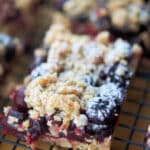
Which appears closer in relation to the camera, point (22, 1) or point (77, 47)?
point (77, 47)

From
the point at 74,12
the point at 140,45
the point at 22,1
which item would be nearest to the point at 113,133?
the point at 140,45

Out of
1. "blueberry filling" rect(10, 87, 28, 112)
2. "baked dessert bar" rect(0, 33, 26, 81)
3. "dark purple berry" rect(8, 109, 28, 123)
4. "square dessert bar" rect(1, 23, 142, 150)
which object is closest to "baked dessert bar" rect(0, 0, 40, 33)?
"baked dessert bar" rect(0, 33, 26, 81)

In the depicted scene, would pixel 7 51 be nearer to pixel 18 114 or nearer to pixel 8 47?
pixel 8 47

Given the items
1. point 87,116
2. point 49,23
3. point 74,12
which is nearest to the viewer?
point 87,116

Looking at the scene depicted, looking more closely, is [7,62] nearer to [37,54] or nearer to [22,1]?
[37,54]

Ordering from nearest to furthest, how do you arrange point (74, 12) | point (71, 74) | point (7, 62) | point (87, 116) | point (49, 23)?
point (87, 116) < point (71, 74) < point (7, 62) < point (74, 12) < point (49, 23)

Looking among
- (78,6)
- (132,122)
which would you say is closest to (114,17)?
(78,6)
